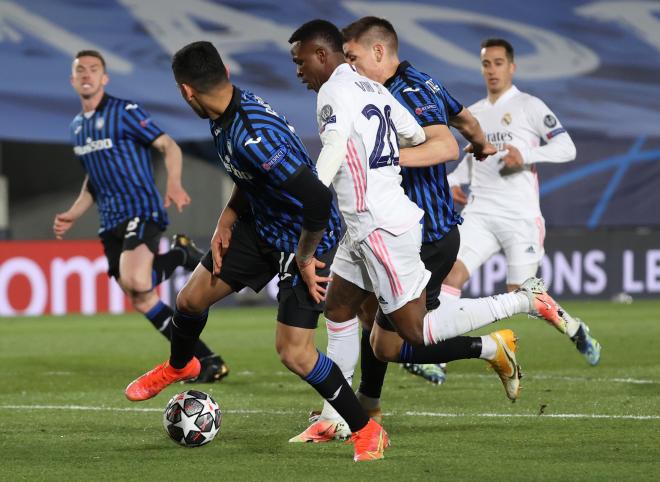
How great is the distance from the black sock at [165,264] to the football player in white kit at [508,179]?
6.67 ft

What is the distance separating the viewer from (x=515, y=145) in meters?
9.41

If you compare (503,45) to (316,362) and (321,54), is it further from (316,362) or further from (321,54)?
(316,362)

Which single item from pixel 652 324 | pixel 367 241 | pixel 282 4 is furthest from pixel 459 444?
pixel 282 4

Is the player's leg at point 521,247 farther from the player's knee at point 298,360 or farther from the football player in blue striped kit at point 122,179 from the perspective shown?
the player's knee at point 298,360

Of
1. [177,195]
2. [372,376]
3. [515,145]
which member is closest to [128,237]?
[177,195]

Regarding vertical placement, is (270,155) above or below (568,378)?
above

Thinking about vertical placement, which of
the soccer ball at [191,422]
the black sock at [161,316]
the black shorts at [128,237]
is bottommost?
the black sock at [161,316]

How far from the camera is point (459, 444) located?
Answer: 5824 mm

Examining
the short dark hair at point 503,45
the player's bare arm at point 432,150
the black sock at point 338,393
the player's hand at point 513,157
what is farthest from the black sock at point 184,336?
the short dark hair at point 503,45

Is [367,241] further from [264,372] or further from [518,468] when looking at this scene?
[264,372]

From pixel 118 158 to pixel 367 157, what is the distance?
4.32 meters

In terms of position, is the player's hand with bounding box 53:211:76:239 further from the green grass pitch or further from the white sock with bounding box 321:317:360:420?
the white sock with bounding box 321:317:360:420

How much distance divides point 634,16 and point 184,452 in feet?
51.4

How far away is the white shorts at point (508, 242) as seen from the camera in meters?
9.19
